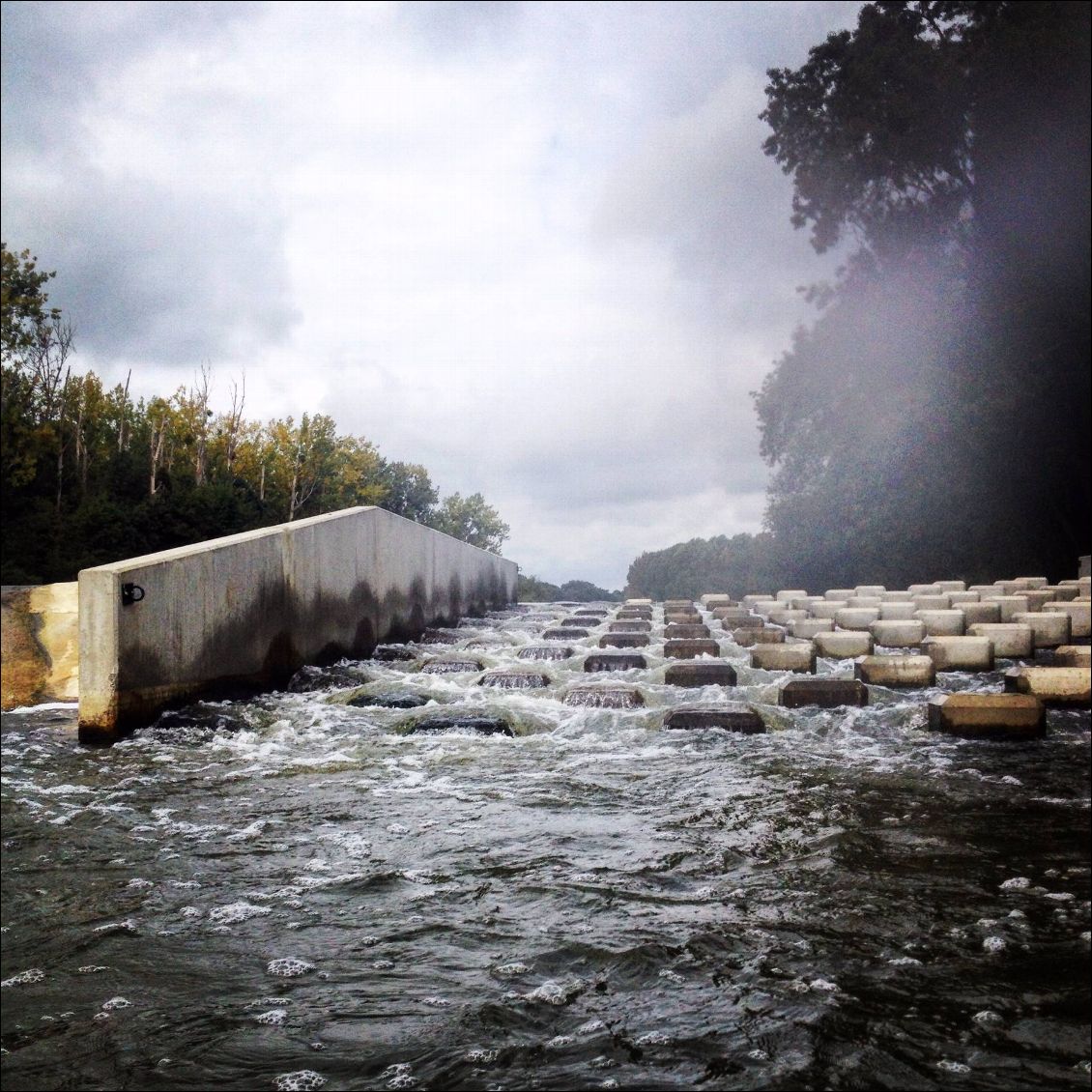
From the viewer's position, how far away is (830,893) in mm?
3051

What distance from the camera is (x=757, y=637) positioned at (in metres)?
9.70

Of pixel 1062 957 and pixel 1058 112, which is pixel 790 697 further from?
pixel 1058 112

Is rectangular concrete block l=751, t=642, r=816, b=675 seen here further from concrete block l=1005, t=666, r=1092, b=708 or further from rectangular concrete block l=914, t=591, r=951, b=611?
rectangular concrete block l=914, t=591, r=951, b=611

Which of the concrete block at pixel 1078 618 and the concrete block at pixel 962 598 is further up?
the concrete block at pixel 962 598

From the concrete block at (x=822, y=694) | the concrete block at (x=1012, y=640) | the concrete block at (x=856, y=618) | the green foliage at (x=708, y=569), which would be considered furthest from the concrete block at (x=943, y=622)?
the green foliage at (x=708, y=569)

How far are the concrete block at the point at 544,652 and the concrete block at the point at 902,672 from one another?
2.81 meters

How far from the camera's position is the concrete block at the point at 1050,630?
941 centimetres

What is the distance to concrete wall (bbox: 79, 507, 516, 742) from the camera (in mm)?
5641

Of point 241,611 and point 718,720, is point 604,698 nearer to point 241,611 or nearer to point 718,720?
point 718,720

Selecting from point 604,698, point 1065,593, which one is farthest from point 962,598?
point 604,698

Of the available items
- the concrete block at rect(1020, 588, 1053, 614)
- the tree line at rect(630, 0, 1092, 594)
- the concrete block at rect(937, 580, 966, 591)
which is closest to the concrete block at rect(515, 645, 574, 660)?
the concrete block at rect(1020, 588, 1053, 614)

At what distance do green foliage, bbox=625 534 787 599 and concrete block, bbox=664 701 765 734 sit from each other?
1754 cm

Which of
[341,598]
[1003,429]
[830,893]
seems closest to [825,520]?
[1003,429]

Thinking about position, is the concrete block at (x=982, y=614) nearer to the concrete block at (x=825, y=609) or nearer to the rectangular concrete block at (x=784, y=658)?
the concrete block at (x=825, y=609)
